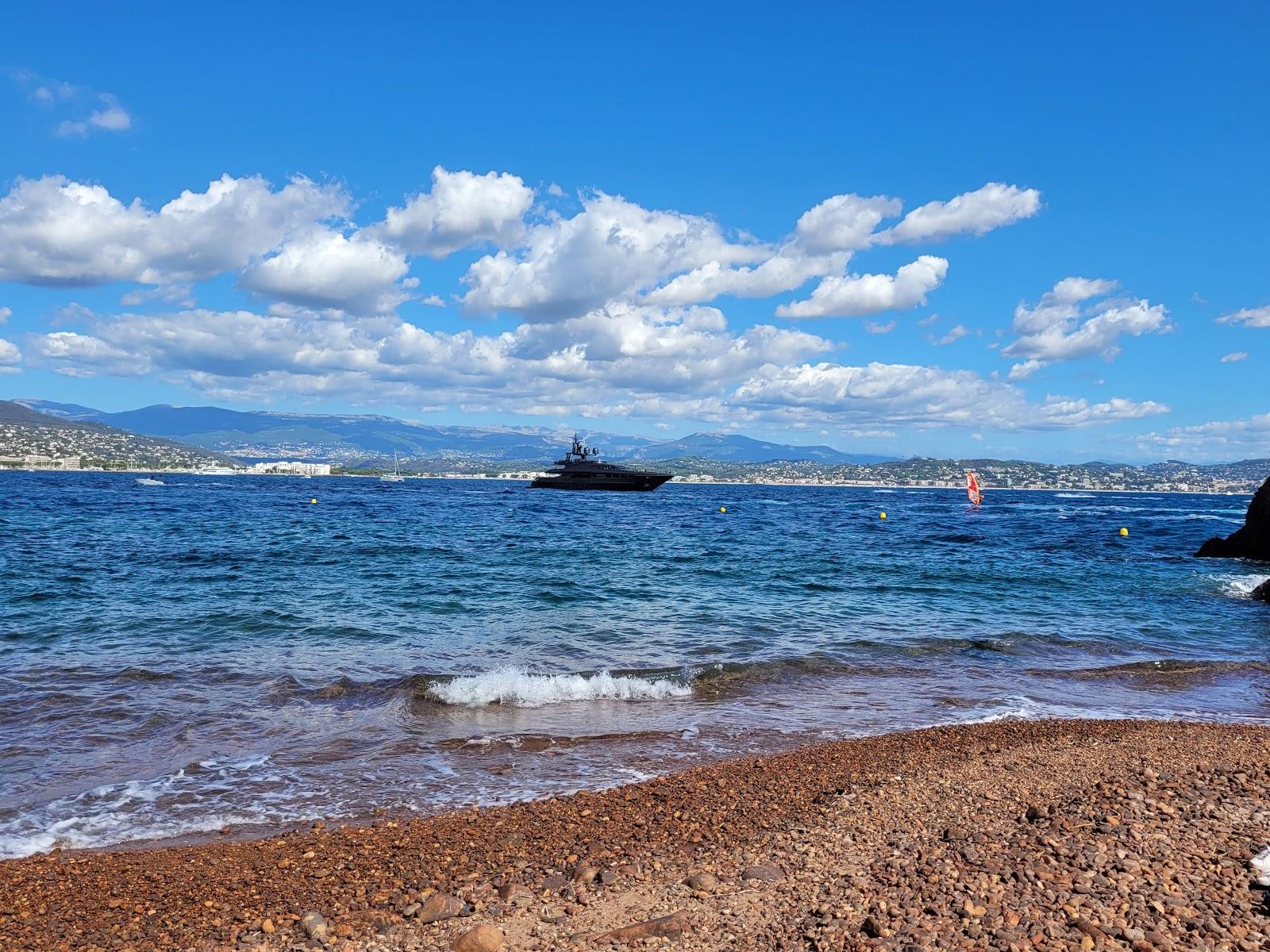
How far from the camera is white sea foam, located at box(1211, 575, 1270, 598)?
2823 centimetres

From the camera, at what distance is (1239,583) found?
3022 cm

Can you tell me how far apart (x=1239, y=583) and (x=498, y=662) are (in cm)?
2896

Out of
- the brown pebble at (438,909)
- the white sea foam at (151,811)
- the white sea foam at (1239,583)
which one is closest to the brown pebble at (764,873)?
the brown pebble at (438,909)

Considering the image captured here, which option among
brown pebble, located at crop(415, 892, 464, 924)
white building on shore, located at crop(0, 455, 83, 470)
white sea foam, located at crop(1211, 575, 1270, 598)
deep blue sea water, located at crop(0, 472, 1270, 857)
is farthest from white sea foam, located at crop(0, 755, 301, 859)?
white building on shore, located at crop(0, 455, 83, 470)

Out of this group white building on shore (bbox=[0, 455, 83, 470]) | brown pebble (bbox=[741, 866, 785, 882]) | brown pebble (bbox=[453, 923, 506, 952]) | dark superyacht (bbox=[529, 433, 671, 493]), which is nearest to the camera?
brown pebble (bbox=[453, 923, 506, 952])

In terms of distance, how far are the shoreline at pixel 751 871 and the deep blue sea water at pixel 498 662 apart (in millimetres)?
1466

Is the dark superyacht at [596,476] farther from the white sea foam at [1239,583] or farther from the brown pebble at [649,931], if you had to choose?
the brown pebble at [649,931]

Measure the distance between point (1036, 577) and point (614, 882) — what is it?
30.7 meters

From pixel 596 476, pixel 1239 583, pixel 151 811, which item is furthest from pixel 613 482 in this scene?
pixel 151 811

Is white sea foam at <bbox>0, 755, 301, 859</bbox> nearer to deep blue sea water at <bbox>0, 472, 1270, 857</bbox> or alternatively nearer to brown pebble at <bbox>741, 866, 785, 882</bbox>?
deep blue sea water at <bbox>0, 472, 1270, 857</bbox>

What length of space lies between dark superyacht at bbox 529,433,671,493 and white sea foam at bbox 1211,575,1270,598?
312ft

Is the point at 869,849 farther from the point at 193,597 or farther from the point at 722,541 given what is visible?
→ the point at 722,541

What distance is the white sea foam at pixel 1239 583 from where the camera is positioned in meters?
28.2

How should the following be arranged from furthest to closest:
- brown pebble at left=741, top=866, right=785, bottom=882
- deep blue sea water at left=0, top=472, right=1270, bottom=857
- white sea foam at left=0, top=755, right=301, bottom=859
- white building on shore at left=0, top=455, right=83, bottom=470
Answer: white building on shore at left=0, top=455, right=83, bottom=470
deep blue sea water at left=0, top=472, right=1270, bottom=857
white sea foam at left=0, top=755, right=301, bottom=859
brown pebble at left=741, top=866, right=785, bottom=882
